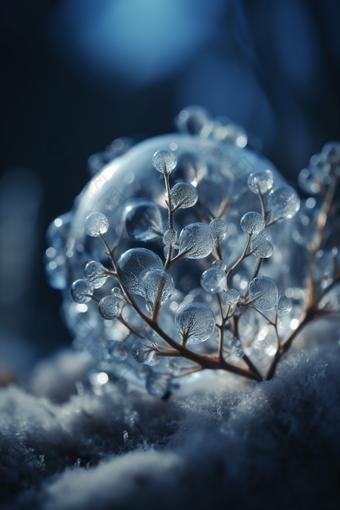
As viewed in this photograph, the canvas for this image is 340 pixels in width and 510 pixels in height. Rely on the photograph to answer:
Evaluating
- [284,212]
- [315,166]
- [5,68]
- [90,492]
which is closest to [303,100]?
[315,166]

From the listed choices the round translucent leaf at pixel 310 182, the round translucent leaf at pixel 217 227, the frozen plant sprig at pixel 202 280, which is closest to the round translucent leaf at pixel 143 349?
the frozen plant sprig at pixel 202 280

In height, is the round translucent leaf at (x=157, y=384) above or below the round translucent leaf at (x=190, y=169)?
below

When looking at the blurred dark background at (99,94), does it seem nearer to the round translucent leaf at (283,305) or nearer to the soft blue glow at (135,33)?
the soft blue glow at (135,33)

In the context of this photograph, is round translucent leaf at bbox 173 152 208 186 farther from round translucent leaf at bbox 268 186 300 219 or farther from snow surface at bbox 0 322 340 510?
snow surface at bbox 0 322 340 510

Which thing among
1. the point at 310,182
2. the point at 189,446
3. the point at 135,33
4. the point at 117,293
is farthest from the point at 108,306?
the point at 135,33

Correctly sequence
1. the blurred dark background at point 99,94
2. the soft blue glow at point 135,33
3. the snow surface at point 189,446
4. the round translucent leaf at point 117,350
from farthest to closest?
the soft blue glow at point 135,33, the blurred dark background at point 99,94, the round translucent leaf at point 117,350, the snow surface at point 189,446

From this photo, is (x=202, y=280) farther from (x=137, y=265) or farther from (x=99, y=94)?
(x=99, y=94)

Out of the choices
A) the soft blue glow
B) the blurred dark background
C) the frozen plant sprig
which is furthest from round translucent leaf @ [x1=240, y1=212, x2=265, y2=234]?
the soft blue glow

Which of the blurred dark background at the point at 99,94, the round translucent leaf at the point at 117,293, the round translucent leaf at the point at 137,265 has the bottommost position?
the round translucent leaf at the point at 117,293
